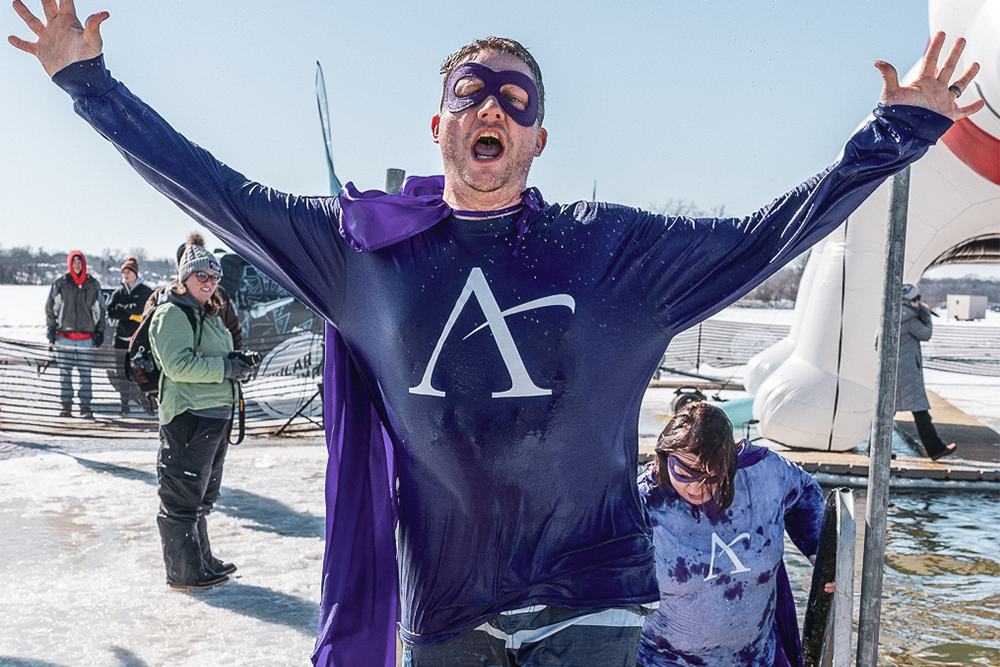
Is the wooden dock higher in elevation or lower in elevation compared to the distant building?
lower

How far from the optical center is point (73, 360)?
8305 mm

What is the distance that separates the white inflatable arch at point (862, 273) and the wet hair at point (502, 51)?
529 cm

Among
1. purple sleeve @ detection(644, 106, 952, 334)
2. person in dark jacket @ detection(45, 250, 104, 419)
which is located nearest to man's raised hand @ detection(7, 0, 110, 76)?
purple sleeve @ detection(644, 106, 952, 334)

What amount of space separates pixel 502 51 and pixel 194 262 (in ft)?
8.77

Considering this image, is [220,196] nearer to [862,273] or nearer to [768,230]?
[768,230]

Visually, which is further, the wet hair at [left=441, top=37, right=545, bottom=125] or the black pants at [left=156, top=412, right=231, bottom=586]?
the black pants at [left=156, top=412, right=231, bottom=586]

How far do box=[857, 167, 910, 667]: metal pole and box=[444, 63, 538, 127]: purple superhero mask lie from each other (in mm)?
1123

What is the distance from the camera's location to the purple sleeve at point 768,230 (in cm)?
150

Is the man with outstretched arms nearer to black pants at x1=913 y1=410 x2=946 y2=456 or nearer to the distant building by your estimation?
black pants at x1=913 y1=410 x2=946 y2=456

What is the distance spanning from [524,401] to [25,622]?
315cm

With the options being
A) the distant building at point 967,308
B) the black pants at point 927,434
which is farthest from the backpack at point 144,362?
the distant building at point 967,308

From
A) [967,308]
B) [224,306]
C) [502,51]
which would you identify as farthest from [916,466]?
[967,308]

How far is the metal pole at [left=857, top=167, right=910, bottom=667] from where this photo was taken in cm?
218

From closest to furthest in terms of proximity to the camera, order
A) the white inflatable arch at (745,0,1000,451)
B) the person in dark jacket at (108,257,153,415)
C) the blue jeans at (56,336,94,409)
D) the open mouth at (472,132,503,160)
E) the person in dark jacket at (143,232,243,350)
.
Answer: the open mouth at (472,132,503,160), the person in dark jacket at (143,232,243,350), the white inflatable arch at (745,0,1000,451), the blue jeans at (56,336,94,409), the person in dark jacket at (108,257,153,415)
